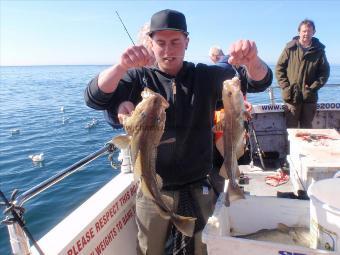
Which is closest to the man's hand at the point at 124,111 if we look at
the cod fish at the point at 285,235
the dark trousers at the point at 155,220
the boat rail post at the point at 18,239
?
the dark trousers at the point at 155,220

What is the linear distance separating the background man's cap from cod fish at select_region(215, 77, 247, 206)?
0.65 metres

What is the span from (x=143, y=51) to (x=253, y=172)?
4.38 meters

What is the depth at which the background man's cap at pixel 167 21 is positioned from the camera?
293 centimetres

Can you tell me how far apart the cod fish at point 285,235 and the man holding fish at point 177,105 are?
19.6 inches

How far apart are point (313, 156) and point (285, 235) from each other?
158cm

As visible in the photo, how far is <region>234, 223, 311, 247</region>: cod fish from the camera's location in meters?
2.90

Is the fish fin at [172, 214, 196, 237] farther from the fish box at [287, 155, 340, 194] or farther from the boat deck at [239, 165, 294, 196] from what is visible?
the boat deck at [239, 165, 294, 196]

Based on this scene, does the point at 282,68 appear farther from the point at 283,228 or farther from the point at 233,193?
the point at 233,193

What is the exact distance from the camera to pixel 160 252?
136 inches

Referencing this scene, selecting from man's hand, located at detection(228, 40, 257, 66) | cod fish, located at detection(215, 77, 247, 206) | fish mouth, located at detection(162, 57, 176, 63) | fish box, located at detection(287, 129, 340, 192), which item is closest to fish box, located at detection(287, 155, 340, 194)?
fish box, located at detection(287, 129, 340, 192)

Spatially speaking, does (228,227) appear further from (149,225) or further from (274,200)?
(149,225)

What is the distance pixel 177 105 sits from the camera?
10.6ft

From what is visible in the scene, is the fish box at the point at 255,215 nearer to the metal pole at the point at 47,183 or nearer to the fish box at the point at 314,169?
the fish box at the point at 314,169

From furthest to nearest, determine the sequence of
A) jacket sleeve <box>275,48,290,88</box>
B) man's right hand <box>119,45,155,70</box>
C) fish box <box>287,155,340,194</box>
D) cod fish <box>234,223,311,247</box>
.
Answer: jacket sleeve <box>275,48,290,88</box>
fish box <box>287,155,340,194</box>
cod fish <box>234,223,311,247</box>
man's right hand <box>119,45,155,70</box>
